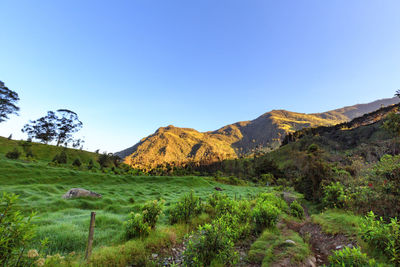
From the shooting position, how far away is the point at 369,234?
6.03 m

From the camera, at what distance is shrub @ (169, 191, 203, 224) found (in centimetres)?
1055

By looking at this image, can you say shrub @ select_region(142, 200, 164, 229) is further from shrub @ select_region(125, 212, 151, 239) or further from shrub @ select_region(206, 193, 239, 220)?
shrub @ select_region(206, 193, 239, 220)

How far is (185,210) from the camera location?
10.8m

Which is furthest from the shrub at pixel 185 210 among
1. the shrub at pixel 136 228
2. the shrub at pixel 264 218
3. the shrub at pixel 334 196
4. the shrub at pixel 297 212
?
the shrub at pixel 334 196

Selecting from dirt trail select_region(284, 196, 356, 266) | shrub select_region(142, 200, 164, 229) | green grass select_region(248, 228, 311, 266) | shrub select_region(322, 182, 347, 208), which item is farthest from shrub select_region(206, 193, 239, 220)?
shrub select_region(322, 182, 347, 208)

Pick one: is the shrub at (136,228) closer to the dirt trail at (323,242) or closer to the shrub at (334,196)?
the dirt trail at (323,242)

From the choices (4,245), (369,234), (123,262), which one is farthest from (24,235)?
(369,234)

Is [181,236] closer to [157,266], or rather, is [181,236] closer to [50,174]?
[157,266]

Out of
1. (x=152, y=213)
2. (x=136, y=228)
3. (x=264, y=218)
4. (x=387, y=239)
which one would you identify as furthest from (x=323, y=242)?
(x=136, y=228)

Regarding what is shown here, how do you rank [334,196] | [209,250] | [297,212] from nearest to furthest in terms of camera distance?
1. [209,250]
2. [334,196]
3. [297,212]

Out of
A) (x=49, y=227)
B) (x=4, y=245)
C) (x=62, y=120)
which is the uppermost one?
(x=62, y=120)

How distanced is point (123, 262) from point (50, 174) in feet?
81.8

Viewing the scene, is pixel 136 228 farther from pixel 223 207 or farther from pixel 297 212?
pixel 297 212

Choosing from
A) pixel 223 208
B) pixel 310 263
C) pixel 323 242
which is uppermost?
pixel 223 208
